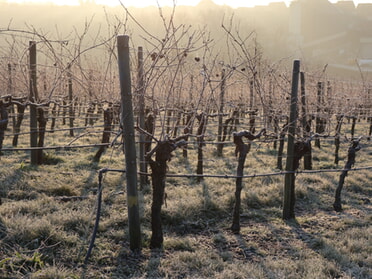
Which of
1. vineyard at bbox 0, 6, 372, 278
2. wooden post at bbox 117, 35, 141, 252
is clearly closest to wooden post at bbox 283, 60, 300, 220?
vineyard at bbox 0, 6, 372, 278

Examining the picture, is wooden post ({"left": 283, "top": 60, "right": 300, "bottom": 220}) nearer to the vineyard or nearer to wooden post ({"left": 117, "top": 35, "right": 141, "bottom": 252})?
the vineyard

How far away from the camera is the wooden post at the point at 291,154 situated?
3.96 metres

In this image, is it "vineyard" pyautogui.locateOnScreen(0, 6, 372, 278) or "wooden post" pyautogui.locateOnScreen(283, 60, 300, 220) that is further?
"wooden post" pyautogui.locateOnScreen(283, 60, 300, 220)

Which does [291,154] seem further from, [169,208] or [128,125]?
[128,125]

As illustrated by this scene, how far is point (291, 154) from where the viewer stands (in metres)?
4.07

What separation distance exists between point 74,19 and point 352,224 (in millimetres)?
61893

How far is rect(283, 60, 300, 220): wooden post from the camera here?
396 cm

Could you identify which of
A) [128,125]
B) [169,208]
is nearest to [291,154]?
[169,208]

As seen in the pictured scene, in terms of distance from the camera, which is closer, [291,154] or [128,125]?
[128,125]

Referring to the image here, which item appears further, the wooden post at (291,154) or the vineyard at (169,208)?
the wooden post at (291,154)

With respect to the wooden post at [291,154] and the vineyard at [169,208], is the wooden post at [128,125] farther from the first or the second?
the wooden post at [291,154]

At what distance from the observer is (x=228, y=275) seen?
277cm

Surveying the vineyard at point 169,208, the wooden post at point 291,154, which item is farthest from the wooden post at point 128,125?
the wooden post at point 291,154

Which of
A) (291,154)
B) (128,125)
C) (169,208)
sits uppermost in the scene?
(128,125)
